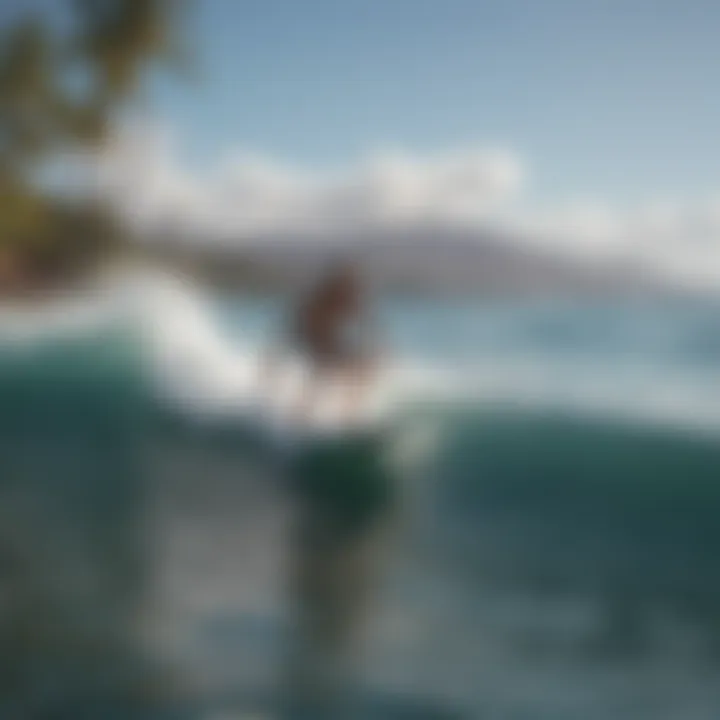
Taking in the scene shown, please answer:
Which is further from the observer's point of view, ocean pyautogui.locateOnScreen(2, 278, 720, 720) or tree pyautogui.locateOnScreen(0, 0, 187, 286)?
tree pyautogui.locateOnScreen(0, 0, 187, 286)

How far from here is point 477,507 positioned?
1561 mm

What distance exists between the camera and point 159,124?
161 centimetres

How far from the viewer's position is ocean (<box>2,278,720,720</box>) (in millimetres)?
1496

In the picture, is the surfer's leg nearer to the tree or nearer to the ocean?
the ocean

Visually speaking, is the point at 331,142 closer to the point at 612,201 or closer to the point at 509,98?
the point at 509,98

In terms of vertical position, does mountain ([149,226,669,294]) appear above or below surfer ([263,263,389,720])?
above

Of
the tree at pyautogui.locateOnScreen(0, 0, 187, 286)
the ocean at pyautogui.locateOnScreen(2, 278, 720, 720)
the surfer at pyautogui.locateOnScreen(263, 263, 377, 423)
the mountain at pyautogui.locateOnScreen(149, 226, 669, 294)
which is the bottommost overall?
the ocean at pyautogui.locateOnScreen(2, 278, 720, 720)

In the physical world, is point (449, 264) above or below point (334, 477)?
above

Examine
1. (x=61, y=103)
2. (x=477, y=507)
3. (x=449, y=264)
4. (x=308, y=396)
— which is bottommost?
(x=477, y=507)

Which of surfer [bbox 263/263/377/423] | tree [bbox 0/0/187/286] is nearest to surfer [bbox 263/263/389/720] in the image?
surfer [bbox 263/263/377/423]

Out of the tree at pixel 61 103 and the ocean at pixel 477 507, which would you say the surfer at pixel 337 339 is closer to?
the ocean at pixel 477 507

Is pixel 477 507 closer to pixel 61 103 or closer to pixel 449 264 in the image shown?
pixel 449 264

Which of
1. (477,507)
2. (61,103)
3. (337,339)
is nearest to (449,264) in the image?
(337,339)

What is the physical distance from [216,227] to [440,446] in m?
0.42
